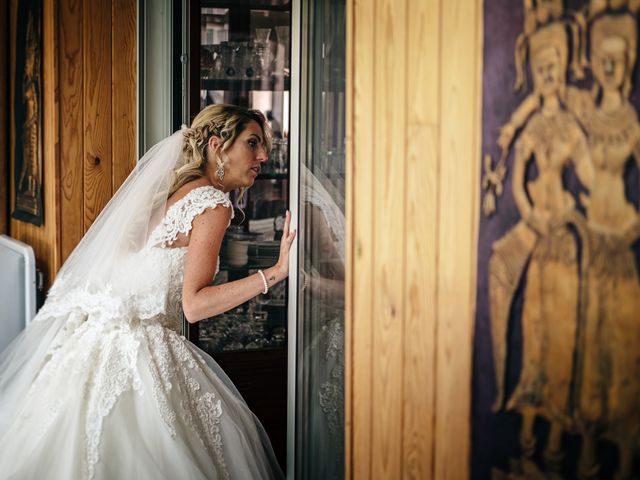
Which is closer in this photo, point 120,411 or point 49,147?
point 120,411

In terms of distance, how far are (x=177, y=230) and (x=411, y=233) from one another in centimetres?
125

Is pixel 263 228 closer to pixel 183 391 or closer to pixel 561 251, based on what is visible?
pixel 183 391

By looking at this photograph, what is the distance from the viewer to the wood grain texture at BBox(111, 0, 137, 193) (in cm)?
332

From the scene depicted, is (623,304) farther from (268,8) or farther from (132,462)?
(268,8)

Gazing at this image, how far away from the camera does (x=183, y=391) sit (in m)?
2.52

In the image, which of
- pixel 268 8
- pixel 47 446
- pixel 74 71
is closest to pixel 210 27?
pixel 268 8

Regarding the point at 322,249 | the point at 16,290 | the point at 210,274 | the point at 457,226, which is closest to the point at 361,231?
the point at 457,226

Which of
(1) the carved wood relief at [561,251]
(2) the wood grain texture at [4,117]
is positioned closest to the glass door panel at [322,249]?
(1) the carved wood relief at [561,251]

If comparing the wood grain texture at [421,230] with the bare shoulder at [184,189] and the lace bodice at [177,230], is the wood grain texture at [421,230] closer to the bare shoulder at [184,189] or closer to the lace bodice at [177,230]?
the lace bodice at [177,230]

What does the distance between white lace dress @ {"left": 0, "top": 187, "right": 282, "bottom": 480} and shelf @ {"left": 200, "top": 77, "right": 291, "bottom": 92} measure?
113cm

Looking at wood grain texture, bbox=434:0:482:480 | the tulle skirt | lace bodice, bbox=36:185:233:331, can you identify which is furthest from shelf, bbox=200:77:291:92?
wood grain texture, bbox=434:0:482:480

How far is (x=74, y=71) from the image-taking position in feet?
10.8

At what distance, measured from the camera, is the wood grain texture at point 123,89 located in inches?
131

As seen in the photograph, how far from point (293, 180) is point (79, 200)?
4.18 ft
